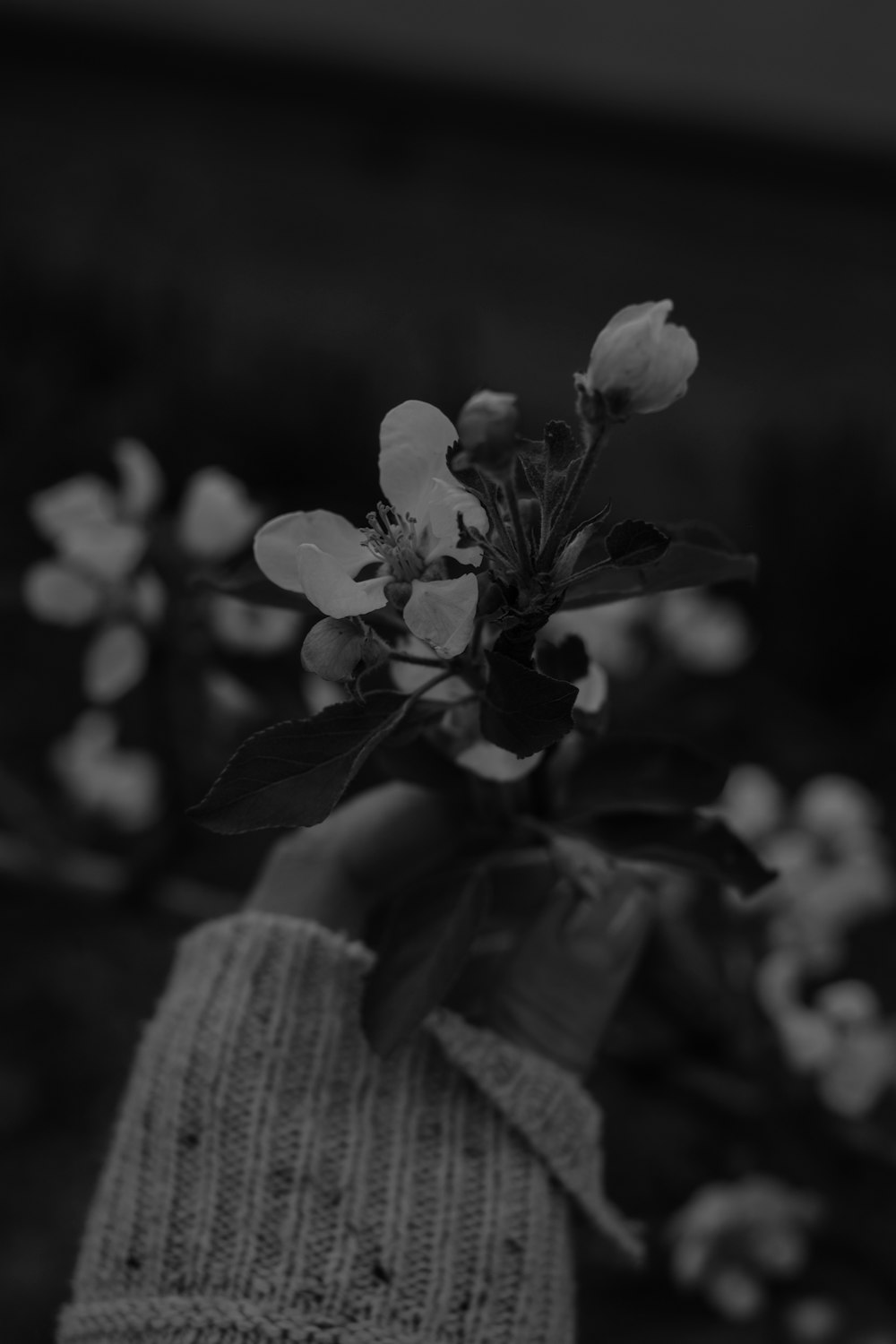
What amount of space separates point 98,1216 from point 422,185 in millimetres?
2189

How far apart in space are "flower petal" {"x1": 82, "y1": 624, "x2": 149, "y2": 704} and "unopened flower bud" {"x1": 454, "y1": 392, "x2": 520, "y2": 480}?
0.47 meters

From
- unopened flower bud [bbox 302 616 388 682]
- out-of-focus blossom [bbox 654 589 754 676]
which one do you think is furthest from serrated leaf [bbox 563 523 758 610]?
out-of-focus blossom [bbox 654 589 754 676]

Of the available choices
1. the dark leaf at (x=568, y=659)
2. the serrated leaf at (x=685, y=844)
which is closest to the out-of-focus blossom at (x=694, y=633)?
the serrated leaf at (x=685, y=844)

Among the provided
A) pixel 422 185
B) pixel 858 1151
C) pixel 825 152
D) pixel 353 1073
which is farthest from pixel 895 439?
pixel 353 1073

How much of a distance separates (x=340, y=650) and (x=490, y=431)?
106 mm

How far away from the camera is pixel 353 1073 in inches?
26.3

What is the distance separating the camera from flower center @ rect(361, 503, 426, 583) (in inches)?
21.1

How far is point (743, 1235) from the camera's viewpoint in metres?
1.10

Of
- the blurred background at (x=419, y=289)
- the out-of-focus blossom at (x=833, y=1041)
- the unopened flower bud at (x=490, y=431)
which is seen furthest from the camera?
the blurred background at (x=419, y=289)

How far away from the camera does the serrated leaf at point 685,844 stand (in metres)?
0.65

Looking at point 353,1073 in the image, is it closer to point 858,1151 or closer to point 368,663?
point 368,663

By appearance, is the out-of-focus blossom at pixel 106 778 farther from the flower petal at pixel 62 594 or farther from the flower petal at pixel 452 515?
the flower petal at pixel 452 515

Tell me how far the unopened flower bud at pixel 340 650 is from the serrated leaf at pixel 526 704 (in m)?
0.05

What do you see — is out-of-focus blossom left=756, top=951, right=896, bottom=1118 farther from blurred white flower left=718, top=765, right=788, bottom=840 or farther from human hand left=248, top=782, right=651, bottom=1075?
human hand left=248, top=782, right=651, bottom=1075
